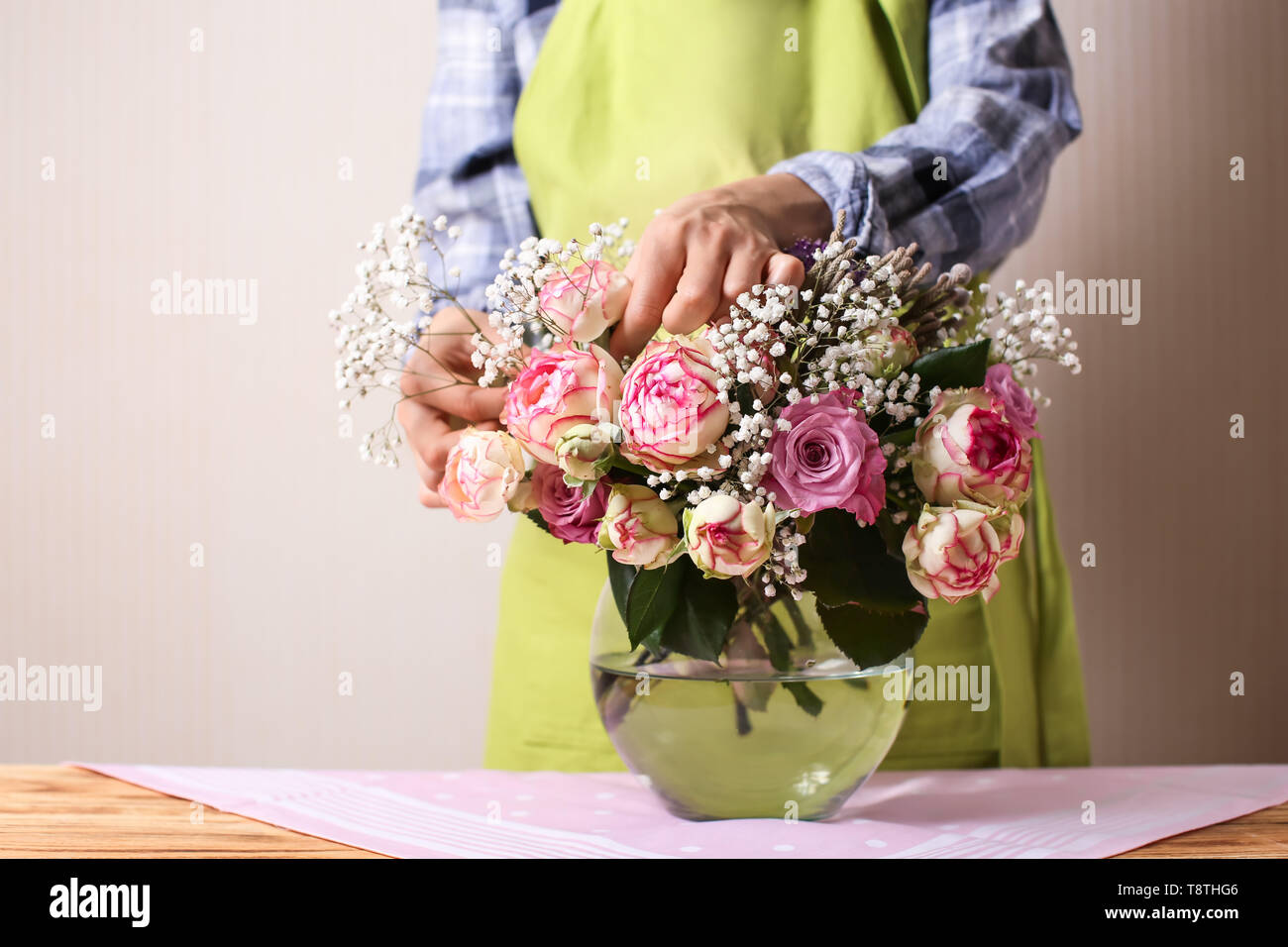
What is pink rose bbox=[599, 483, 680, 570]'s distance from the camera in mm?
464

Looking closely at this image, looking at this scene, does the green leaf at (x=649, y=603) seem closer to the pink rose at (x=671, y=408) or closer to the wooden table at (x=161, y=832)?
the pink rose at (x=671, y=408)

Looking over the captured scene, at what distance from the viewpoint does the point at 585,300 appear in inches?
19.2

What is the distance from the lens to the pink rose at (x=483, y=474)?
0.50 metres

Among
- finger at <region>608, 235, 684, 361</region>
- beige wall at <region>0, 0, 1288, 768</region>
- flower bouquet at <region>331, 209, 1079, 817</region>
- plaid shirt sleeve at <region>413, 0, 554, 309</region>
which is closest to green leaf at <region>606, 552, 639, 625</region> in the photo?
flower bouquet at <region>331, 209, 1079, 817</region>

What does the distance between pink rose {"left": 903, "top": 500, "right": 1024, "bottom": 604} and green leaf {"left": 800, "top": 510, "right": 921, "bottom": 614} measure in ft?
0.05

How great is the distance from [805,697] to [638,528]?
14 cm

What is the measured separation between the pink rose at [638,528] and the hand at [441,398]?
16 centimetres

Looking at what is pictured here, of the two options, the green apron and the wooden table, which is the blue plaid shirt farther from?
the wooden table

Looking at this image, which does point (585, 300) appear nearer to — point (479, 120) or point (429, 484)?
point (429, 484)

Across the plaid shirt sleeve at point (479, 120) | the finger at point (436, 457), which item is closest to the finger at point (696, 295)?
the finger at point (436, 457)

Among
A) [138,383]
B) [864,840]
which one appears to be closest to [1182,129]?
[864,840]

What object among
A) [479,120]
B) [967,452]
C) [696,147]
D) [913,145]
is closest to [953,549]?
[967,452]

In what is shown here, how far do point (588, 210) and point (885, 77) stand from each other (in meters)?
0.28
